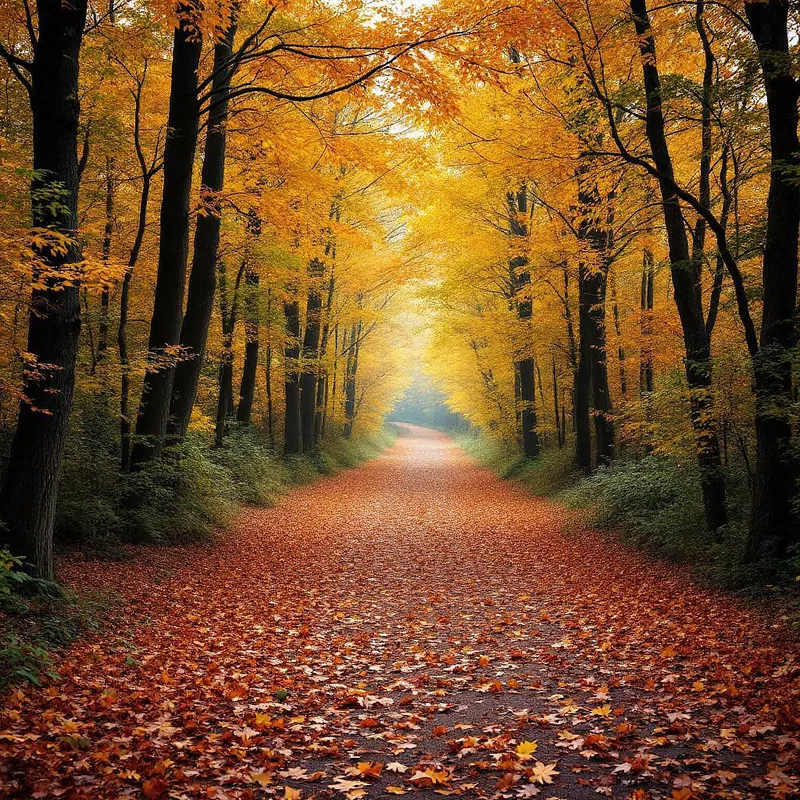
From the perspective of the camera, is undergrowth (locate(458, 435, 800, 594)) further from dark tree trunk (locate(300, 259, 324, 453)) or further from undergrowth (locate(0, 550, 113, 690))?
dark tree trunk (locate(300, 259, 324, 453))

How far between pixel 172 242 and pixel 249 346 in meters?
7.89

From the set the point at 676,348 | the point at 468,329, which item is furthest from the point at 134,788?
the point at 468,329

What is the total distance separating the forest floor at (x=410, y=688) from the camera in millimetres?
3500

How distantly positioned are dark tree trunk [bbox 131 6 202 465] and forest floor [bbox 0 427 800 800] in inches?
90.2

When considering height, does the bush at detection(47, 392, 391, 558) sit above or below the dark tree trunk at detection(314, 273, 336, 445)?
below

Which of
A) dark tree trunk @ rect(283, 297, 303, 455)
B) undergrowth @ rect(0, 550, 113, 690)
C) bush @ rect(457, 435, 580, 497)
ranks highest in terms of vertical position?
dark tree trunk @ rect(283, 297, 303, 455)

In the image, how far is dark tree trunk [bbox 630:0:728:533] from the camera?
26.5ft

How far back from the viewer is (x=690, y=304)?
9094 millimetres

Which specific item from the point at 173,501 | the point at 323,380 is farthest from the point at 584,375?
the point at 323,380

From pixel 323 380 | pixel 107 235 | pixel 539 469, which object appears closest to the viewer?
pixel 107 235

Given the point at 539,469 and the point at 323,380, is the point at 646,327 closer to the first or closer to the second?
the point at 539,469

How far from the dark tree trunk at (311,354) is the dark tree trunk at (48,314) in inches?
508

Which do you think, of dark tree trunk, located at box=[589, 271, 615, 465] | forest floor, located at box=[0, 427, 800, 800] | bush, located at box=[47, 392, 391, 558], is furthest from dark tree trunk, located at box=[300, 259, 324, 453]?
forest floor, located at box=[0, 427, 800, 800]

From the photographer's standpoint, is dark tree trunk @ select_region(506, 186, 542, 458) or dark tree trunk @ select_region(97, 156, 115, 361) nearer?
dark tree trunk @ select_region(97, 156, 115, 361)
